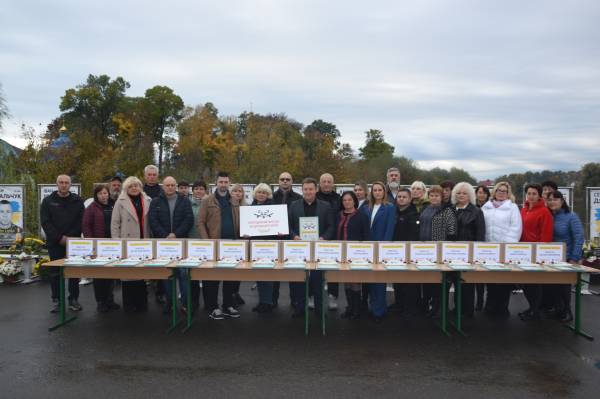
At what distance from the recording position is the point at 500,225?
235 inches

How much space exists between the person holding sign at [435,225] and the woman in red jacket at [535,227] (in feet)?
3.60

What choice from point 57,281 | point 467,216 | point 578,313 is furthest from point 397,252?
point 57,281

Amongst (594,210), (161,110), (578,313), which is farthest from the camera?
(161,110)

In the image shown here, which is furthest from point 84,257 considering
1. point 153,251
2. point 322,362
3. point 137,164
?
point 137,164

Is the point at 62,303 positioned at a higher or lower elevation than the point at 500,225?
lower

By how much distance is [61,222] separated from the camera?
642 cm

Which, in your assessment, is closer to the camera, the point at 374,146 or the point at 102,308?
the point at 102,308

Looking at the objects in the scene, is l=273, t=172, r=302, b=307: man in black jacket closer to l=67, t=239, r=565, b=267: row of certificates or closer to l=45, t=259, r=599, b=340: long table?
l=67, t=239, r=565, b=267: row of certificates

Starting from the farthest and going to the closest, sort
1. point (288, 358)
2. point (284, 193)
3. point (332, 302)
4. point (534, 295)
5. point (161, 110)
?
1. point (161, 110)
2. point (284, 193)
3. point (332, 302)
4. point (534, 295)
5. point (288, 358)

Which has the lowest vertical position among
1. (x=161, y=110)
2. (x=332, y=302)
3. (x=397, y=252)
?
(x=332, y=302)

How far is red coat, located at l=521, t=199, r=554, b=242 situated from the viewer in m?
5.90

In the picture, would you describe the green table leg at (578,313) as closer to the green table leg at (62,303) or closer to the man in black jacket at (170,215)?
the man in black jacket at (170,215)

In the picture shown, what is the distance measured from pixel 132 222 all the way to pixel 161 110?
117 feet

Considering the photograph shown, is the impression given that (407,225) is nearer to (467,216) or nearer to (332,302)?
(467,216)
